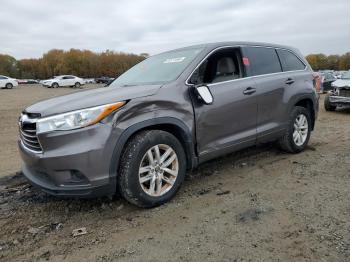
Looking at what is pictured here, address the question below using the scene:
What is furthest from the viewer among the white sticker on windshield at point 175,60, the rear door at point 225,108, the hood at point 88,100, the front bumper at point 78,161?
the white sticker on windshield at point 175,60

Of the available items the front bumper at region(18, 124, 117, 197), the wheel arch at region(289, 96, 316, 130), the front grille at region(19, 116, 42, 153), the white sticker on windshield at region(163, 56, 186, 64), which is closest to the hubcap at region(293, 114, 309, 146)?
the wheel arch at region(289, 96, 316, 130)

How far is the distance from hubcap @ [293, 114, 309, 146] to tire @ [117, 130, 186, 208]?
250cm

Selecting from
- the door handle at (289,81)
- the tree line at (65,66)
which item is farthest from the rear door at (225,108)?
the tree line at (65,66)

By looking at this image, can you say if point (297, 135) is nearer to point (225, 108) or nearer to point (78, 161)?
point (225, 108)

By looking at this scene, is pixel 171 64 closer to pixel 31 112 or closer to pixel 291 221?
pixel 31 112

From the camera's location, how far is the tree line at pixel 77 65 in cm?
9650

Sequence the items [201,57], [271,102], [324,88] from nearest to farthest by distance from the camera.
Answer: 1. [201,57]
2. [271,102]
3. [324,88]

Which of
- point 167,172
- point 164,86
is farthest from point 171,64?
point 167,172

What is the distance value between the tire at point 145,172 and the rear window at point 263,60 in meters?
1.79

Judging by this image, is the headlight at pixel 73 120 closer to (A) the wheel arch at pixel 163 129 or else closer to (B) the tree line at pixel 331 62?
(A) the wheel arch at pixel 163 129

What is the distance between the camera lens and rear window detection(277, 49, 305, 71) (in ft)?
16.9

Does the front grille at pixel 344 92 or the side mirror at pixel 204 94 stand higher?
the side mirror at pixel 204 94

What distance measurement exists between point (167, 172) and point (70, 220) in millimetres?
1109

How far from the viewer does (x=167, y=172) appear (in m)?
3.50
